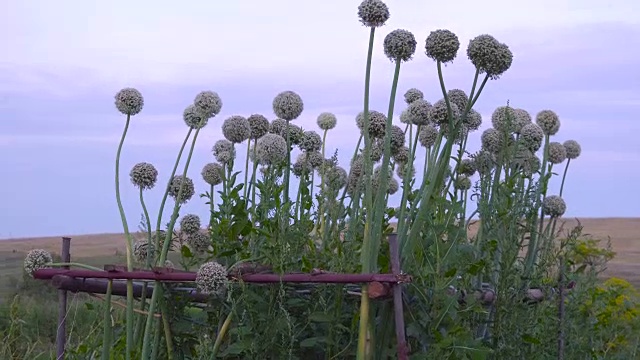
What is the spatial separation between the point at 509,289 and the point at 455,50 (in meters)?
1.05

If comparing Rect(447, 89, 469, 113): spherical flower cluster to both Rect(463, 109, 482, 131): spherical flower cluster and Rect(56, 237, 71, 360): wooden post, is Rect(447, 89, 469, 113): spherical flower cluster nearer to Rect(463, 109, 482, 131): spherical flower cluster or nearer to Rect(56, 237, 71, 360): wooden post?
Rect(463, 109, 482, 131): spherical flower cluster

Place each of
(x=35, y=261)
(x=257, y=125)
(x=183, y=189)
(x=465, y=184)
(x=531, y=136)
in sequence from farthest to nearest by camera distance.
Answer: (x=465, y=184) < (x=531, y=136) < (x=257, y=125) < (x=183, y=189) < (x=35, y=261)

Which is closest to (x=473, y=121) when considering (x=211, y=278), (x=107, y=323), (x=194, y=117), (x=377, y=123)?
(x=377, y=123)

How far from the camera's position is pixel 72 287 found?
126 inches

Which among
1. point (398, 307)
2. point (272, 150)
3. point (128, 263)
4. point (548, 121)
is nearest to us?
point (398, 307)

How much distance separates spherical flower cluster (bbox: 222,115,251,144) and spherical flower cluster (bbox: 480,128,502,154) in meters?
1.13

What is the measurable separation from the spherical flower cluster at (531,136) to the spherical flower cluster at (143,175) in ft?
5.65

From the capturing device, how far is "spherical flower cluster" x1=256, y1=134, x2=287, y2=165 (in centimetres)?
350

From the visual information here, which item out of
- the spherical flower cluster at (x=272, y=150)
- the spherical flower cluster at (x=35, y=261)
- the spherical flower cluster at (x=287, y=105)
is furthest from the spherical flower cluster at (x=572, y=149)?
the spherical flower cluster at (x=35, y=261)

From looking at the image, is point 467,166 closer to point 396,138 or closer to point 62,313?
point 396,138

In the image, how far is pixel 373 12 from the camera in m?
2.96

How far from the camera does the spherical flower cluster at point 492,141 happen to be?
4043mm

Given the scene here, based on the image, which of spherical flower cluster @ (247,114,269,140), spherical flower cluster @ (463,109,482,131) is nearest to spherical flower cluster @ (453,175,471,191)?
spherical flower cluster @ (463,109,482,131)

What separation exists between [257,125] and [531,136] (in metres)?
1.27
